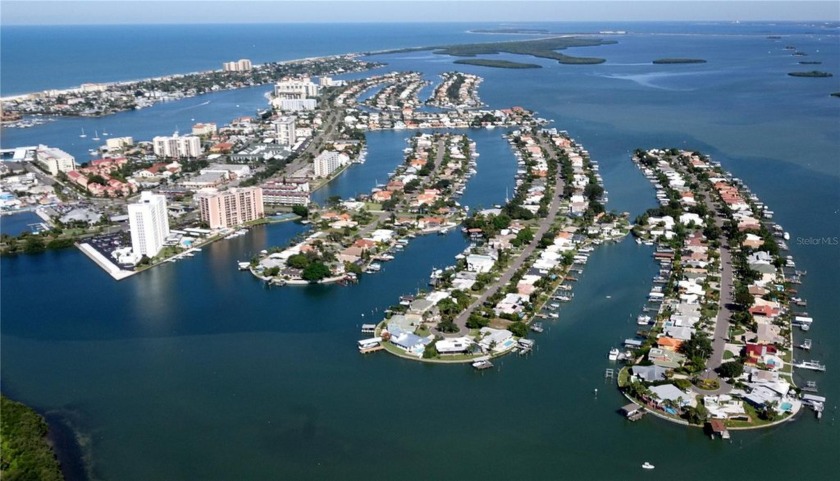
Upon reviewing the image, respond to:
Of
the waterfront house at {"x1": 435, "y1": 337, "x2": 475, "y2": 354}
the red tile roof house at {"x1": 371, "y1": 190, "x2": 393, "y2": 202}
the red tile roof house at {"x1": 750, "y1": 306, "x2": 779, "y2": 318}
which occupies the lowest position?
the waterfront house at {"x1": 435, "y1": 337, "x2": 475, "y2": 354}

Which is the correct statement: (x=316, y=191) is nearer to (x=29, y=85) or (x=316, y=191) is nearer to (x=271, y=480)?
(x=271, y=480)

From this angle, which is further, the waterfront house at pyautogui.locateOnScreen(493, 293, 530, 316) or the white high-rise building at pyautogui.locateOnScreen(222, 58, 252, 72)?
the white high-rise building at pyautogui.locateOnScreen(222, 58, 252, 72)

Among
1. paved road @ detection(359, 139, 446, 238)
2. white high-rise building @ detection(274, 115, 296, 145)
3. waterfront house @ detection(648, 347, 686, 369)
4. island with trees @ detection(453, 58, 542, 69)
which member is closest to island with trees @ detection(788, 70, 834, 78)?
island with trees @ detection(453, 58, 542, 69)

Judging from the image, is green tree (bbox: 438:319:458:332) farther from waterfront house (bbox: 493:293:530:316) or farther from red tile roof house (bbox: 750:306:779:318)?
red tile roof house (bbox: 750:306:779:318)

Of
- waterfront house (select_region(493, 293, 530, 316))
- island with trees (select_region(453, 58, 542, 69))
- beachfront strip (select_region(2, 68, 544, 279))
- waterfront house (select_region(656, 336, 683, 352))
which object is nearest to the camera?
waterfront house (select_region(656, 336, 683, 352))

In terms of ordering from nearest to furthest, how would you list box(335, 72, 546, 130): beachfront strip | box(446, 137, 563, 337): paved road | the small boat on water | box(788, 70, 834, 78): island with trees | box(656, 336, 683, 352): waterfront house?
the small boat on water
box(656, 336, 683, 352): waterfront house
box(446, 137, 563, 337): paved road
box(335, 72, 546, 130): beachfront strip
box(788, 70, 834, 78): island with trees

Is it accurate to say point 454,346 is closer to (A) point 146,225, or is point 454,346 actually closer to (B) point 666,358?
(B) point 666,358

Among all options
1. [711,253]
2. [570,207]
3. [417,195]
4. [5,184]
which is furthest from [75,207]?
[711,253]
